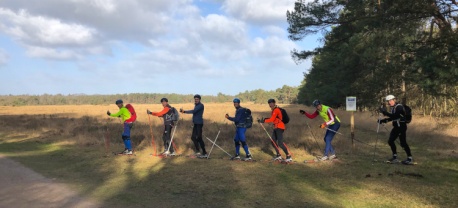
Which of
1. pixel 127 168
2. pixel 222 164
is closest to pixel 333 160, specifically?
pixel 222 164

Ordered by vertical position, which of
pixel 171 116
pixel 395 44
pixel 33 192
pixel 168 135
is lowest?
pixel 33 192

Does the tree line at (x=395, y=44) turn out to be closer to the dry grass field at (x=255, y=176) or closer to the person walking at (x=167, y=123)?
the dry grass field at (x=255, y=176)

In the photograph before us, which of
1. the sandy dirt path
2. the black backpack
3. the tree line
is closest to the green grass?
the sandy dirt path

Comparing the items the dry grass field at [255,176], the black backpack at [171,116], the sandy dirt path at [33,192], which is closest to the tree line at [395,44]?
the dry grass field at [255,176]

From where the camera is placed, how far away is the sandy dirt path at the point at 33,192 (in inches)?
258

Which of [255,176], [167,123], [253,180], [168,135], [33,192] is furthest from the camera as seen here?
[168,135]

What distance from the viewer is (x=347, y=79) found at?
87.0ft

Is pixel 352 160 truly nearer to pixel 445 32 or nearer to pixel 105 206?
pixel 445 32

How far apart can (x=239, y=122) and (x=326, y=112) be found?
2585 millimetres

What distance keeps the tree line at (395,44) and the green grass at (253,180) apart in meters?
2.78

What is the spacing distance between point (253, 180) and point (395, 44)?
8.16m

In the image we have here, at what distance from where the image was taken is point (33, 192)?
7402 mm

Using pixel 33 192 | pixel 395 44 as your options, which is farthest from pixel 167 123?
pixel 395 44

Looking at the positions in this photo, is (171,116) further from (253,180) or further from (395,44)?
(395,44)
